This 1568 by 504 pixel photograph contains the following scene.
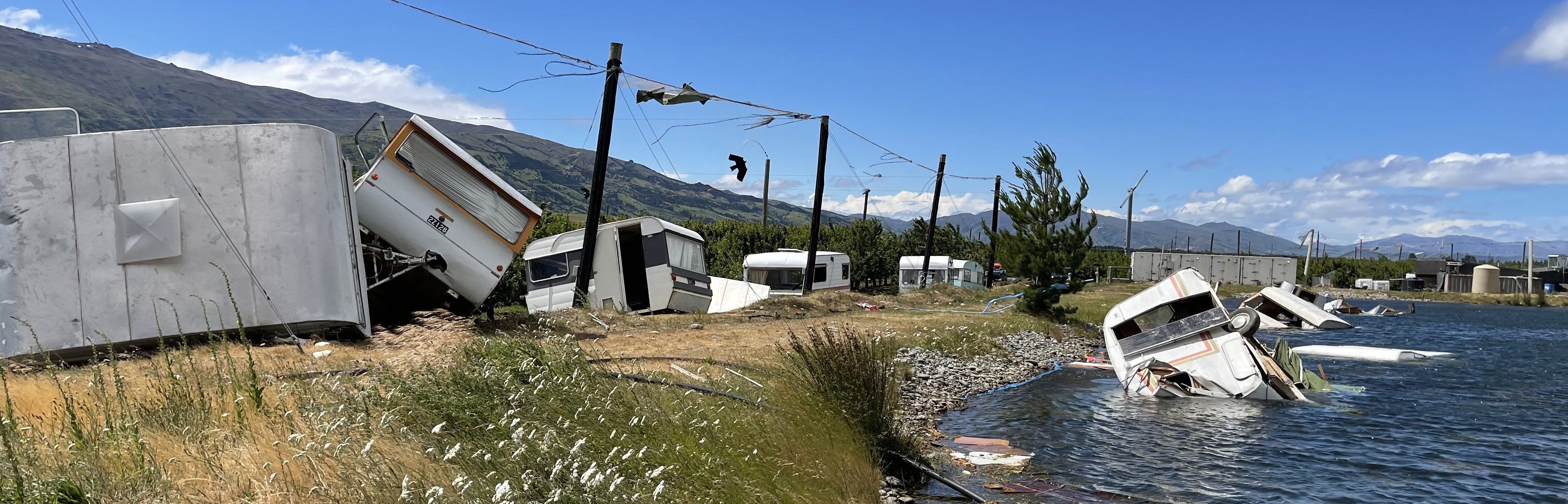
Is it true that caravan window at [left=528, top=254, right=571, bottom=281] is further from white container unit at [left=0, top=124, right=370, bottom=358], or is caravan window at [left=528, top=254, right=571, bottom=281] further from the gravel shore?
white container unit at [left=0, top=124, right=370, bottom=358]

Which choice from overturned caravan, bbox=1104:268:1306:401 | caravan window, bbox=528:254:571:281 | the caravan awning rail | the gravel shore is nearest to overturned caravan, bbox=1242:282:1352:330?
the gravel shore

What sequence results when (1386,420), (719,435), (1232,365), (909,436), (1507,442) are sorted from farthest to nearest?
1. (1232,365)
2. (1386,420)
3. (1507,442)
4. (909,436)
5. (719,435)

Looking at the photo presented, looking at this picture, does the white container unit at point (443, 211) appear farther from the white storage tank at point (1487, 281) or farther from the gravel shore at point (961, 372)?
the white storage tank at point (1487, 281)

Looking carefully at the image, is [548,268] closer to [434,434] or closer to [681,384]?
[681,384]

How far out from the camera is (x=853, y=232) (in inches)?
2164

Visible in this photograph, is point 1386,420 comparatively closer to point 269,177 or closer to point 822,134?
point 269,177

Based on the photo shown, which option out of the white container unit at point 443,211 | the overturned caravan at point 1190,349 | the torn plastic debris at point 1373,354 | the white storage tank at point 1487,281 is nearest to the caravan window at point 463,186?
the white container unit at point 443,211

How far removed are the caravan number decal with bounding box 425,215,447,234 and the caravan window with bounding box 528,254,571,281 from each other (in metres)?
9.15

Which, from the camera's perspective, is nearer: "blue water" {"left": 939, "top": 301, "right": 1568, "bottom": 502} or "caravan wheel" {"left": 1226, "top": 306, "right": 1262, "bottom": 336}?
"blue water" {"left": 939, "top": 301, "right": 1568, "bottom": 502}

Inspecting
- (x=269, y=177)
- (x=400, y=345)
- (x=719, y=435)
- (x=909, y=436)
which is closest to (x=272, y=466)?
(x=719, y=435)

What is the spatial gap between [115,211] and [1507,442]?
61.2ft

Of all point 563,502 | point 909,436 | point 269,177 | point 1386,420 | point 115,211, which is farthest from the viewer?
point 1386,420

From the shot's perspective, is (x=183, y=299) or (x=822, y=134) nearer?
(x=183, y=299)

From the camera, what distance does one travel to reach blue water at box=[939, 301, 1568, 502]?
9969 millimetres
